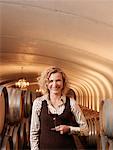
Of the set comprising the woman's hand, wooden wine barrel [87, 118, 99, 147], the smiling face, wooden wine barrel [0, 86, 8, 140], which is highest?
the smiling face

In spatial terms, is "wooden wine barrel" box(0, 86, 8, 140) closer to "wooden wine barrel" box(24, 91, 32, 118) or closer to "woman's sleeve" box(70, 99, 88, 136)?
"woman's sleeve" box(70, 99, 88, 136)

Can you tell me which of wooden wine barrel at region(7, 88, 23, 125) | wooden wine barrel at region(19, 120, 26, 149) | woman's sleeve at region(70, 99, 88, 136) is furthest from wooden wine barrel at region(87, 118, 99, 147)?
woman's sleeve at region(70, 99, 88, 136)

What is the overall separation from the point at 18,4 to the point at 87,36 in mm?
1731

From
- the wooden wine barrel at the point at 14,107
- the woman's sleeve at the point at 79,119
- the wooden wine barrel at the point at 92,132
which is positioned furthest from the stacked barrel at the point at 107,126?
the wooden wine barrel at the point at 92,132

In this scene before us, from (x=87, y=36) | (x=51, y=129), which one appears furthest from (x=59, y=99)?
(x=87, y=36)

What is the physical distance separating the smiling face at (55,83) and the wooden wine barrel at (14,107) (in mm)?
1367

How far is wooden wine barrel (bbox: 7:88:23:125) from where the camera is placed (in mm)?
3521

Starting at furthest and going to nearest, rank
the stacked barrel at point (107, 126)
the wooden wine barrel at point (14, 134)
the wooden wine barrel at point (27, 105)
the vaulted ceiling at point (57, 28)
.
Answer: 1. the wooden wine barrel at point (27, 105)
2. the vaulted ceiling at point (57, 28)
3. the wooden wine barrel at point (14, 134)
4. the stacked barrel at point (107, 126)

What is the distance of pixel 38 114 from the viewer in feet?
7.27

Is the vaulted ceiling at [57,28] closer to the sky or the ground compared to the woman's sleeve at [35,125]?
closer to the sky

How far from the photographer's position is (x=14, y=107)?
355cm

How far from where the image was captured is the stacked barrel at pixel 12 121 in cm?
262

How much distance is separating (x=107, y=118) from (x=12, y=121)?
1.17 meters

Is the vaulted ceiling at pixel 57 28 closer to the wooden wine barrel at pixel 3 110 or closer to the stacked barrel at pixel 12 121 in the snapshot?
the stacked barrel at pixel 12 121
